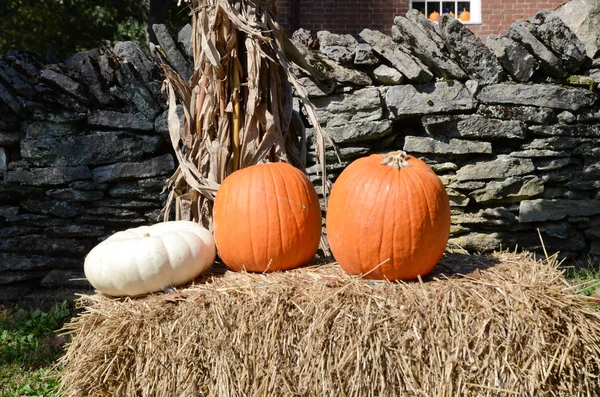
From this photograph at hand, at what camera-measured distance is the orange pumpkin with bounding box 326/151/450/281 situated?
2.15 metres

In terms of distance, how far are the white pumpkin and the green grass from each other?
804 millimetres

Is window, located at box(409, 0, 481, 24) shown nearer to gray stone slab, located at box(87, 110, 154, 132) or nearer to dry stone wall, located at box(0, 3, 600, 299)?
dry stone wall, located at box(0, 3, 600, 299)

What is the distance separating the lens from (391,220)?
215 centimetres

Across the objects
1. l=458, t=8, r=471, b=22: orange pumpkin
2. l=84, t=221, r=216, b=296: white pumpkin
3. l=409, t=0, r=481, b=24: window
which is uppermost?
l=409, t=0, r=481, b=24: window

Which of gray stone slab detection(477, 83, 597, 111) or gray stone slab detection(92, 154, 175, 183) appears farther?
gray stone slab detection(477, 83, 597, 111)

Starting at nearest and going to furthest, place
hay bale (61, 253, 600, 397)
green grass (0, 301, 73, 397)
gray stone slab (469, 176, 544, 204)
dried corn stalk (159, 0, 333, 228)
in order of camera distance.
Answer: hay bale (61, 253, 600, 397) → dried corn stalk (159, 0, 333, 228) → green grass (0, 301, 73, 397) → gray stone slab (469, 176, 544, 204)

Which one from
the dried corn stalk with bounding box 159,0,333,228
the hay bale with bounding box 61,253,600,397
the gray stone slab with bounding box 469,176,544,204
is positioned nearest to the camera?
the hay bale with bounding box 61,253,600,397

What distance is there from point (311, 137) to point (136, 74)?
1345mm

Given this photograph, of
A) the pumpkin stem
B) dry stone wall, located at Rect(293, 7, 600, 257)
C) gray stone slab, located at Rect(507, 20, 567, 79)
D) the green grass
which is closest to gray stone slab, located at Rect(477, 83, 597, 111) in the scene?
dry stone wall, located at Rect(293, 7, 600, 257)

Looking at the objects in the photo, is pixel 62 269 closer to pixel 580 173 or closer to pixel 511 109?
pixel 511 109

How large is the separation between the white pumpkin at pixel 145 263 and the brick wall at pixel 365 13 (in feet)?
21.1

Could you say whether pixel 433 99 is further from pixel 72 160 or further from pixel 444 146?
pixel 72 160

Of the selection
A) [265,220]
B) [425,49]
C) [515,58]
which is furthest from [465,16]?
[265,220]

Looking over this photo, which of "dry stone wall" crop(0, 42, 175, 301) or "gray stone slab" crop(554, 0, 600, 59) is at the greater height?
"gray stone slab" crop(554, 0, 600, 59)
